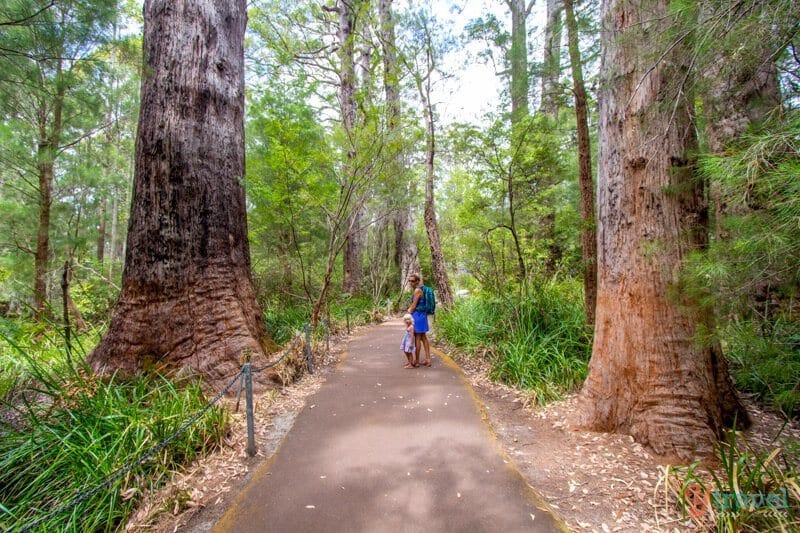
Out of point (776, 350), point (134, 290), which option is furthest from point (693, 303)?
point (134, 290)

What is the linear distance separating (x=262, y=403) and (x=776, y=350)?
4550 millimetres

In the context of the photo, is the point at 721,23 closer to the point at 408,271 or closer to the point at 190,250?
the point at 190,250

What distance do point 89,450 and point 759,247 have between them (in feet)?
14.7

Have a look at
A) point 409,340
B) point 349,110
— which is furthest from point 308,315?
point 349,110

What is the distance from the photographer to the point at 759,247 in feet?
6.06

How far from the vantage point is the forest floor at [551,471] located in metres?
2.23

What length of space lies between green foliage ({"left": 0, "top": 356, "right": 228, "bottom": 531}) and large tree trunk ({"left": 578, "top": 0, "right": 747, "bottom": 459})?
381 centimetres

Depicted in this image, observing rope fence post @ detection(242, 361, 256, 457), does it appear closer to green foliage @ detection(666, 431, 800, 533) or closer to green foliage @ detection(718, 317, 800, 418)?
green foliage @ detection(666, 431, 800, 533)

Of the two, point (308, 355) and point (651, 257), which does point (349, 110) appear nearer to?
point (308, 355)

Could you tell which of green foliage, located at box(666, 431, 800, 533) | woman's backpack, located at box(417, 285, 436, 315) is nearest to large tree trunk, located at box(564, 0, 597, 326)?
woman's backpack, located at box(417, 285, 436, 315)

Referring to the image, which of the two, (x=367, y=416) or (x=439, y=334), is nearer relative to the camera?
(x=367, y=416)

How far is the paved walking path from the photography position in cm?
223

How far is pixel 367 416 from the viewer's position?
12.6 feet

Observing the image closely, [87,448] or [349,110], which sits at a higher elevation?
[349,110]
